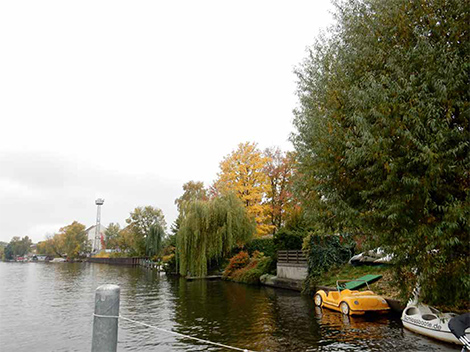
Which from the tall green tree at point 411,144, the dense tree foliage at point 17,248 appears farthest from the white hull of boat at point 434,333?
the dense tree foliage at point 17,248

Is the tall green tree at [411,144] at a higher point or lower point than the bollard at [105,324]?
higher

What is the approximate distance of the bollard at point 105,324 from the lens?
2293mm

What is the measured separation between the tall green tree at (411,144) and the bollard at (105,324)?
18.9 feet

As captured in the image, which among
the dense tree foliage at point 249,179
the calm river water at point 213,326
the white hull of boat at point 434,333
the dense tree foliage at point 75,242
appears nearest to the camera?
the white hull of boat at point 434,333

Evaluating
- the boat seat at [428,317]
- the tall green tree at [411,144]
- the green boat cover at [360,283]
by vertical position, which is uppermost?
the tall green tree at [411,144]

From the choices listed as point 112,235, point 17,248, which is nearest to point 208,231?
point 112,235

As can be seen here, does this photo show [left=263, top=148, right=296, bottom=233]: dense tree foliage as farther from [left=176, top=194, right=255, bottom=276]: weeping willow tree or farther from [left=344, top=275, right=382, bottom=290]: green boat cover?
[left=344, top=275, right=382, bottom=290]: green boat cover

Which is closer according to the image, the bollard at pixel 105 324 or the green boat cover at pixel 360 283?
the bollard at pixel 105 324

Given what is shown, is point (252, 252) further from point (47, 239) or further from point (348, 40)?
point (47, 239)

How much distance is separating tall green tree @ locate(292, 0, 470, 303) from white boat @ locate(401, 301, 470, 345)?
1992mm

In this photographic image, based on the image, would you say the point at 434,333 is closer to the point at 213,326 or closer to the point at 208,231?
the point at 213,326

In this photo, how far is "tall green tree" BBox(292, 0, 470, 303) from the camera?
21.8 ft

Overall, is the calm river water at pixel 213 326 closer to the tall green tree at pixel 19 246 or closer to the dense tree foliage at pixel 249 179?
the dense tree foliage at pixel 249 179

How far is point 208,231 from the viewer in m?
29.1
